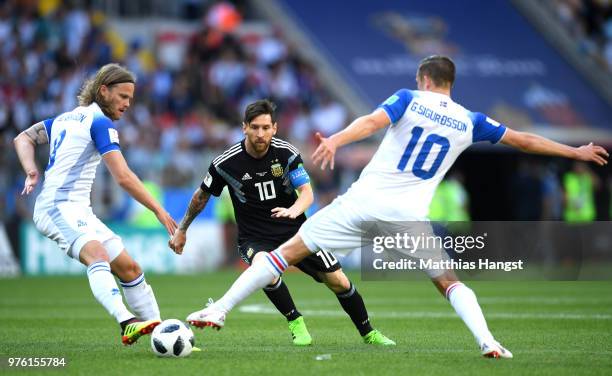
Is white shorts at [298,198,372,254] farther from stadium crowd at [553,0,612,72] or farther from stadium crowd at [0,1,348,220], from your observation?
stadium crowd at [553,0,612,72]

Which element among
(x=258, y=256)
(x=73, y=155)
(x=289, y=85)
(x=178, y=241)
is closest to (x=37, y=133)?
(x=73, y=155)

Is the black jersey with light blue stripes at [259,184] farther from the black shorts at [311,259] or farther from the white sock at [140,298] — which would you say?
the white sock at [140,298]

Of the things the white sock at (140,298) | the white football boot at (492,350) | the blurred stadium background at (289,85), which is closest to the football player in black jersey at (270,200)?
the white sock at (140,298)

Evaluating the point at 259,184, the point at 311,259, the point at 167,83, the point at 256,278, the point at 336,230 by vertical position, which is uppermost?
the point at 167,83

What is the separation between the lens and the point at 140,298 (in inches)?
342

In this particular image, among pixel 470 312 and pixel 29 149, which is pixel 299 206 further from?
pixel 29 149

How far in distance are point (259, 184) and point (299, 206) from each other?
0.81 m

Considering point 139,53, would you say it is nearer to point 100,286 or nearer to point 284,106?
point 284,106

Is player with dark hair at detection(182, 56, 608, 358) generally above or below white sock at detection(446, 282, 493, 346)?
above

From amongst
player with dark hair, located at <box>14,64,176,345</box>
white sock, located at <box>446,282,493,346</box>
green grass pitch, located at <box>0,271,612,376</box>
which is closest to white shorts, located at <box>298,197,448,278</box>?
white sock, located at <box>446,282,493,346</box>

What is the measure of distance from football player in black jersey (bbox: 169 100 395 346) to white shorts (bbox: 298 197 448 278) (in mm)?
950

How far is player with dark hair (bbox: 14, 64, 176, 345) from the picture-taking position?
836 centimetres

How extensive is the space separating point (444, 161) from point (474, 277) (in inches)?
436

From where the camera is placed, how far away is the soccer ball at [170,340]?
823 cm
